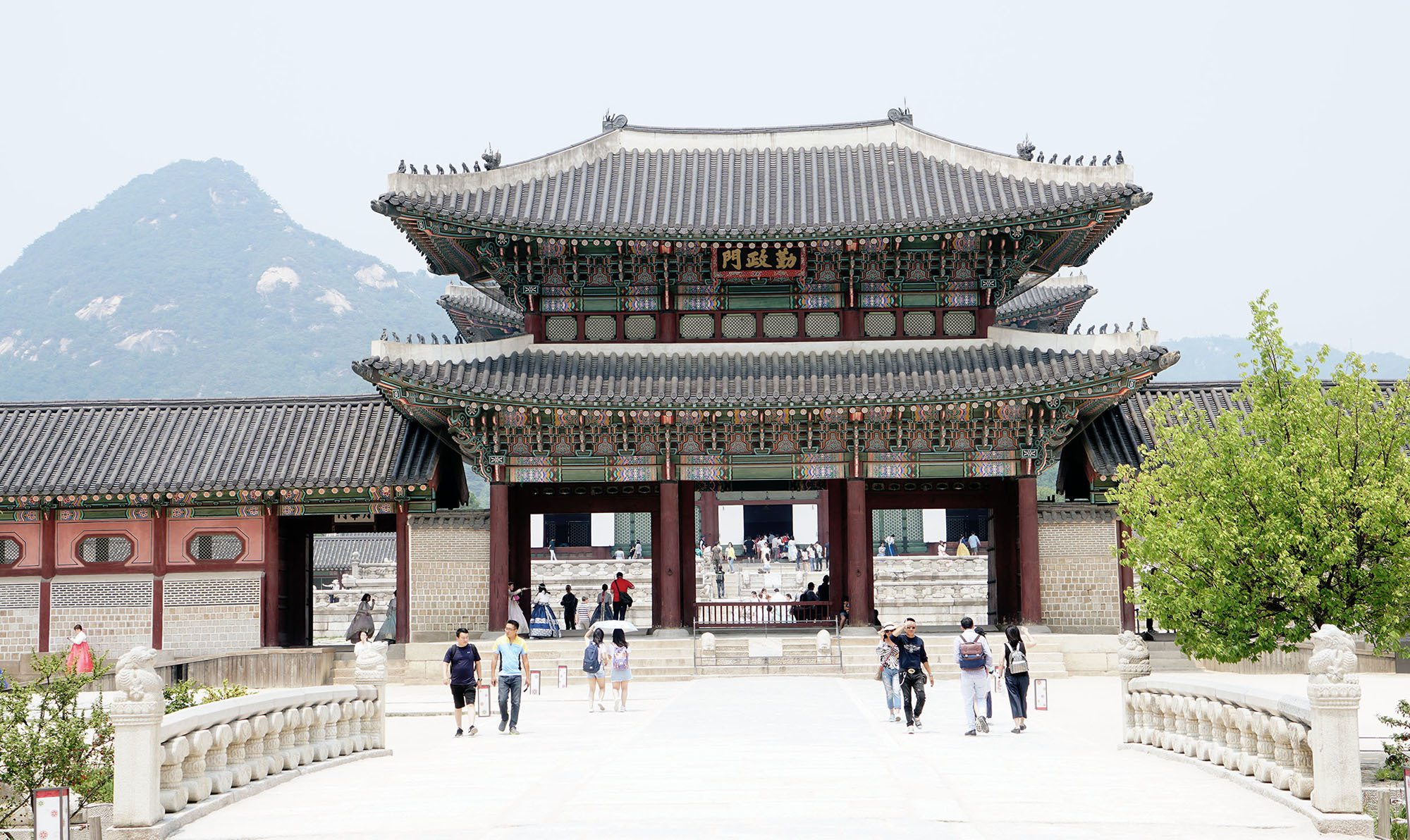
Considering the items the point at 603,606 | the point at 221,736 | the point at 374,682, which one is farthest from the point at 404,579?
the point at 221,736

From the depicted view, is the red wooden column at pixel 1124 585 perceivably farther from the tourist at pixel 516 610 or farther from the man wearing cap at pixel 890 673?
the tourist at pixel 516 610

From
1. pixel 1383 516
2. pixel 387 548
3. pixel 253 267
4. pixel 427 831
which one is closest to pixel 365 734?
pixel 427 831

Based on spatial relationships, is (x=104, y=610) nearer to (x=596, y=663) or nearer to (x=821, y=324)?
(x=596, y=663)

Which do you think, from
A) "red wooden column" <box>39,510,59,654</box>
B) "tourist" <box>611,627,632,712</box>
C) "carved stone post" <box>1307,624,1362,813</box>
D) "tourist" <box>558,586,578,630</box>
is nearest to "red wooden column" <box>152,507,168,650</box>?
"red wooden column" <box>39,510,59,654</box>

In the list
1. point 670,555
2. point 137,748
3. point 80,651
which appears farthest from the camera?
point 670,555

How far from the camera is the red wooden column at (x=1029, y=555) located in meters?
30.3

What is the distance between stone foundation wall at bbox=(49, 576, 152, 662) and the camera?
1234 inches

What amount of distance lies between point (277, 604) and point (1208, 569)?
21.5 metres

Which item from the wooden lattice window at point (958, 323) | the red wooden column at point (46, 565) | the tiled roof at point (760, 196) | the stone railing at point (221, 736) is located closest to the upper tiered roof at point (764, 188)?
the tiled roof at point (760, 196)

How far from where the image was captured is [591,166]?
112 feet

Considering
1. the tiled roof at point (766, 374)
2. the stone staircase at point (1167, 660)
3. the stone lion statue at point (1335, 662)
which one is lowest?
the stone staircase at point (1167, 660)

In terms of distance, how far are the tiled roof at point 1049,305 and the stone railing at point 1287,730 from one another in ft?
88.1

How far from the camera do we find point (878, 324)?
32344 millimetres

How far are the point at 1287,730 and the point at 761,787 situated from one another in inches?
201
